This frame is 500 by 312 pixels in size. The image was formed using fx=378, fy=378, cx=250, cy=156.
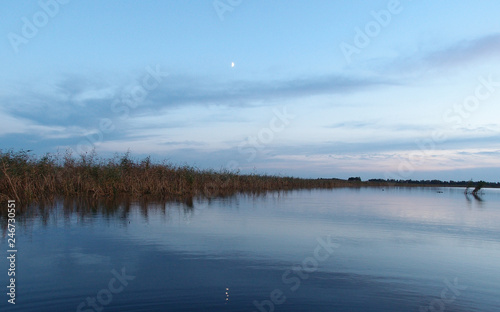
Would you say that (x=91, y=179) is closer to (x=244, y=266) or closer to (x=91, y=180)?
(x=91, y=180)

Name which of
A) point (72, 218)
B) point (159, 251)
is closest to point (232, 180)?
point (72, 218)

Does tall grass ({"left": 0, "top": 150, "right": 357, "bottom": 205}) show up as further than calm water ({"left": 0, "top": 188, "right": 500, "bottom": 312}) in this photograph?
Yes

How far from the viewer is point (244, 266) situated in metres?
5.89

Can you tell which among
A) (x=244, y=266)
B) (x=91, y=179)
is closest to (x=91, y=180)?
(x=91, y=179)

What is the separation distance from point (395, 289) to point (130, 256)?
13.5 ft

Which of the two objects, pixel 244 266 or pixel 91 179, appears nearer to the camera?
pixel 244 266

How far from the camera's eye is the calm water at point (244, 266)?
444cm

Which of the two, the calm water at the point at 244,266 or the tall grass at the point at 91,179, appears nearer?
the calm water at the point at 244,266

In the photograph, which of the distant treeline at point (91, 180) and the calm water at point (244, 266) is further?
the distant treeline at point (91, 180)

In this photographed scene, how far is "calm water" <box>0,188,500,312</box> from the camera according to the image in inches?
175

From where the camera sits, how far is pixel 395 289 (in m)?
5.02

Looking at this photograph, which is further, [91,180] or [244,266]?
[91,180]

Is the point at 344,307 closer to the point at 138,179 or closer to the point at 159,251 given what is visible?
the point at 159,251

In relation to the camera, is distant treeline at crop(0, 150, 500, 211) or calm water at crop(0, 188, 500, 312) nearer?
calm water at crop(0, 188, 500, 312)
